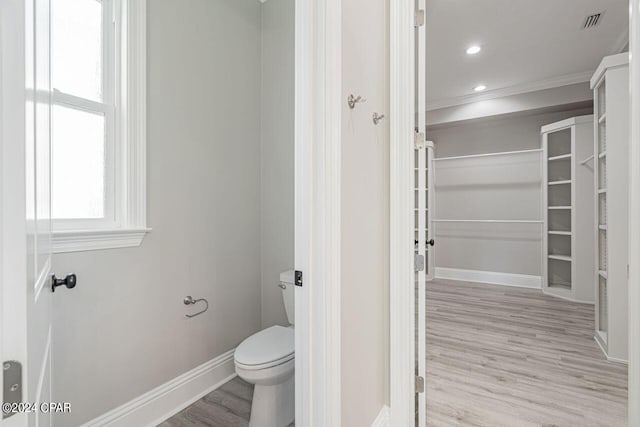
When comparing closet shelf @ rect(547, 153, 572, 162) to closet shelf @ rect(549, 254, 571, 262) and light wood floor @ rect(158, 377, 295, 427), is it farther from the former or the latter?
light wood floor @ rect(158, 377, 295, 427)

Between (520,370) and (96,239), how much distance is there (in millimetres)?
2794

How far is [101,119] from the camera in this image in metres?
1.54

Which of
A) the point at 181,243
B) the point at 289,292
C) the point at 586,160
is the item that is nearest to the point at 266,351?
the point at 289,292

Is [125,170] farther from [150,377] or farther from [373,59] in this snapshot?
[373,59]

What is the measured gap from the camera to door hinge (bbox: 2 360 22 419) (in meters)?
0.34

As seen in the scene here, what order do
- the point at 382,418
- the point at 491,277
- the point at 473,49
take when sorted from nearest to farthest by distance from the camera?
the point at 382,418 → the point at 473,49 → the point at 491,277

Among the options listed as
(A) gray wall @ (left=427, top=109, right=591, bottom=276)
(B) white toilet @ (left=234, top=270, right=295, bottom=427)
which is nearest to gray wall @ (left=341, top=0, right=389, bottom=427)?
(B) white toilet @ (left=234, top=270, right=295, bottom=427)

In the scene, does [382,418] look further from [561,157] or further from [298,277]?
[561,157]

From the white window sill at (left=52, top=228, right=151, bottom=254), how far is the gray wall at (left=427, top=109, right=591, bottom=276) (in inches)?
182

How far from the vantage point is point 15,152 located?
1.18ft

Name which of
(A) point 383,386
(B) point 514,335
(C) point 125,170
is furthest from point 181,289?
(B) point 514,335

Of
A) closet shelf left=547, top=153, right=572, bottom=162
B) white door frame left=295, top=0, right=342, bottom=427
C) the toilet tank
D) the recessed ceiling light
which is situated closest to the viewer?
white door frame left=295, top=0, right=342, bottom=427

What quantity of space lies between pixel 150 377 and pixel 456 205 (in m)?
4.73

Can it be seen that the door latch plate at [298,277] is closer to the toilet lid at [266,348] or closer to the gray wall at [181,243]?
the toilet lid at [266,348]
